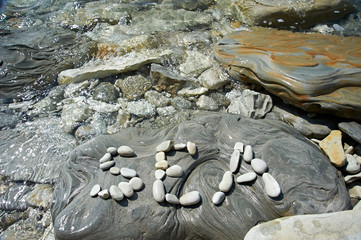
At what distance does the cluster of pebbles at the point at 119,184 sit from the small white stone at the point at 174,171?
297mm

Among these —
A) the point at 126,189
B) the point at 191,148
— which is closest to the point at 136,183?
the point at 126,189

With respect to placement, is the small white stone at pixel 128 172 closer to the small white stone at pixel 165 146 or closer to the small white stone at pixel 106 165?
the small white stone at pixel 106 165

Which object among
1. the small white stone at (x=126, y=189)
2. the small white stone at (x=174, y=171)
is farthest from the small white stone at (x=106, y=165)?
the small white stone at (x=174, y=171)

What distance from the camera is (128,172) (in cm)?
274

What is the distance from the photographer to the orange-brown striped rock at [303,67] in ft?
11.3

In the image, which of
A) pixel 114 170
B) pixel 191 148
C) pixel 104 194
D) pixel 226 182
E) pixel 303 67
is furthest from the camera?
pixel 303 67

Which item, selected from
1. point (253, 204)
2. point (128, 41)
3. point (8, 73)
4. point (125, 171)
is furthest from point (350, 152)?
point (8, 73)

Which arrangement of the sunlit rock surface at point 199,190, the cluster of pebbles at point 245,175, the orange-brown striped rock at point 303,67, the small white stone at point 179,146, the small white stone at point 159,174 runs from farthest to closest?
the orange-brown striped rock at point 303,67, the small white stone at point 179,146, the small white stone at point 159,174, the cluster of pebbles at point 245,175, the sunlit rock surface at point 199,190

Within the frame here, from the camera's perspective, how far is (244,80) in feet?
14.2

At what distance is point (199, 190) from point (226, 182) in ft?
0.96

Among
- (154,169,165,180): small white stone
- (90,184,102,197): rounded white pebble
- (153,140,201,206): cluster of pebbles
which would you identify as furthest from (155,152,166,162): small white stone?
(90,184,102,197): rounded white pebble

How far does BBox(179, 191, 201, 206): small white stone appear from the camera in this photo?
2543mm

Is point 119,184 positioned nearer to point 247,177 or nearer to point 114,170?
point 114,170

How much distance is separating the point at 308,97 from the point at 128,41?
140 inches
